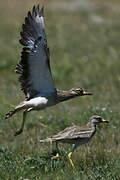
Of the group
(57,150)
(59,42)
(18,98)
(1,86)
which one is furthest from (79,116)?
(59,42)

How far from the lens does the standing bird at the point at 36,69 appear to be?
6527mm

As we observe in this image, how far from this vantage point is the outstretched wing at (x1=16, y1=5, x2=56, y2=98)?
6516 mm

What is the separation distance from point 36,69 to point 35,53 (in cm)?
28

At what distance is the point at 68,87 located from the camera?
12.4 m

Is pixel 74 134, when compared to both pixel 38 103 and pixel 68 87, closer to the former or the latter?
pixel 38 103

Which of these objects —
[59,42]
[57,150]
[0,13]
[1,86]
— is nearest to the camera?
[57,150]

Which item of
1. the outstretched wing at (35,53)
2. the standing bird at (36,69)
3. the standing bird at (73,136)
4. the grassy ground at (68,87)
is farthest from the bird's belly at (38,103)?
the standing bird at (73,136)

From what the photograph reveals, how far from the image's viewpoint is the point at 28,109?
681cm

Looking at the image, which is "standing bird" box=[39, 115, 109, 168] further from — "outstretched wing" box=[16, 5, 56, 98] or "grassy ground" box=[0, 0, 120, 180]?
"outstretched wing" box=[16, 5, 56, 98]

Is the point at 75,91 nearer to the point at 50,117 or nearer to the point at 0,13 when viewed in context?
the point at 50,117

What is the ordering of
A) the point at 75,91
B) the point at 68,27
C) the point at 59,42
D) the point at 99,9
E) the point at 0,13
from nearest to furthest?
1. the point at 75,91
2. the point at 59,42
3. the point at 68,27
4. the point at 0,13
5. the point at 99,9

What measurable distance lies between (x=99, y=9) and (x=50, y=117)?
65.1 feet

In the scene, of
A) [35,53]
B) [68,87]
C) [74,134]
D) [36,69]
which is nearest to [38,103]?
[36,69]

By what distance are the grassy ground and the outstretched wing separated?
70 cm
